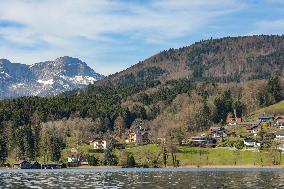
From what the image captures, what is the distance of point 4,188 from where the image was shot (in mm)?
85438

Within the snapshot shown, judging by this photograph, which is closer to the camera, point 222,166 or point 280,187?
point 280,187

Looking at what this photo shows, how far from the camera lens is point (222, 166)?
199125mm

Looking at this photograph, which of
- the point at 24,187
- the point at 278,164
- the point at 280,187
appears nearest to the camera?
the point at 280,187

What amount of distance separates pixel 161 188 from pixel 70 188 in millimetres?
14299

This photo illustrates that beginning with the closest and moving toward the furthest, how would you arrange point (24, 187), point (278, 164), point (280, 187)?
point (280, 187) → point (24, 187) → point (278, 164)

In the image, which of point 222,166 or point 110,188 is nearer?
point 110,188

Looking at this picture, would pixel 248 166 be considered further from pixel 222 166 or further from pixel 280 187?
pixel 280 187

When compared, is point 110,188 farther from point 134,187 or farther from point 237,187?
point 237,187

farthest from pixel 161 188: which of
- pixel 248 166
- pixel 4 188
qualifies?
pixel 248 166

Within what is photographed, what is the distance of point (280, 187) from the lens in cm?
8188

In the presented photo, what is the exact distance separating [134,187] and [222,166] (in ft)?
387

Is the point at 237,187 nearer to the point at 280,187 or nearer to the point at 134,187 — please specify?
the point at 280,187

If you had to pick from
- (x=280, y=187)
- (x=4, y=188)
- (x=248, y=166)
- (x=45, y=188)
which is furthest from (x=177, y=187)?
(x=248, y=166)

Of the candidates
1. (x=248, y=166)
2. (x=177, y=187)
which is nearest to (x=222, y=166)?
(x=248, y=166)
